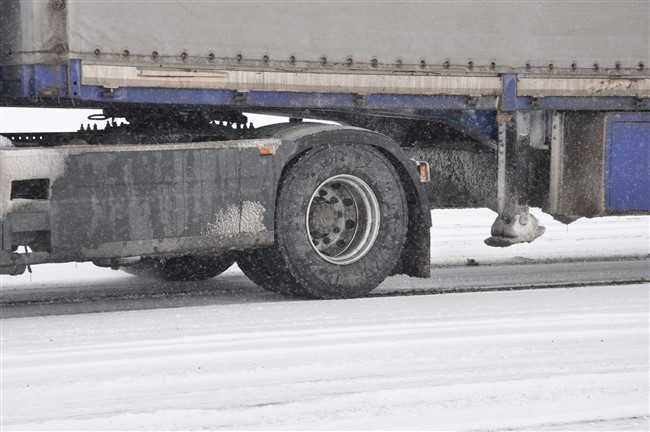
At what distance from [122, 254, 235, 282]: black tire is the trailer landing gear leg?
7.41 feet

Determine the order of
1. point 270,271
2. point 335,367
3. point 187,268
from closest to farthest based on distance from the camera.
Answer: point 335,367 < point 270,271 < point 187,268

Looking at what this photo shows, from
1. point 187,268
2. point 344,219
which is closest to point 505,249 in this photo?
point 187,268

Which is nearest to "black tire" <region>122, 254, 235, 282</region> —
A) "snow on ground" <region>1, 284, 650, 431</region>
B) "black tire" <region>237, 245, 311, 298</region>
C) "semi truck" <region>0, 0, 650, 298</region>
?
"semi truck" <region>0, 0, 650, 298</region>

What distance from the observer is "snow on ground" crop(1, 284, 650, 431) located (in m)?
5.67

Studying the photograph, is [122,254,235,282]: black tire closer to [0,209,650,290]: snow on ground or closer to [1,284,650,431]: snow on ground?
[0,209,650,290]: snow on ground

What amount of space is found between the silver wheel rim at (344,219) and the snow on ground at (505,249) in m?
2.28

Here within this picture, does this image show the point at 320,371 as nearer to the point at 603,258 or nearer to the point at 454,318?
the point at 454,318

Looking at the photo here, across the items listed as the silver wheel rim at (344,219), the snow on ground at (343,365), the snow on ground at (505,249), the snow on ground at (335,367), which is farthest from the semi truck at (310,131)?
the snow on ground at (505,249)

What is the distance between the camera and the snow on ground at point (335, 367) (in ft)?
18.6

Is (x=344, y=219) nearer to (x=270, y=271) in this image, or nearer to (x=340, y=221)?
(x=340, y=221)

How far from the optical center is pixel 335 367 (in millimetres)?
6625

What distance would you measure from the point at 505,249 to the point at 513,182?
2843mm

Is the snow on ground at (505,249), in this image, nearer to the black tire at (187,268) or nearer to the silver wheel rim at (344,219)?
the black tire at (187,268)

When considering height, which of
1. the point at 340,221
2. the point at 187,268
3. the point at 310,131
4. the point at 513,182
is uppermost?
the point at 310,131
